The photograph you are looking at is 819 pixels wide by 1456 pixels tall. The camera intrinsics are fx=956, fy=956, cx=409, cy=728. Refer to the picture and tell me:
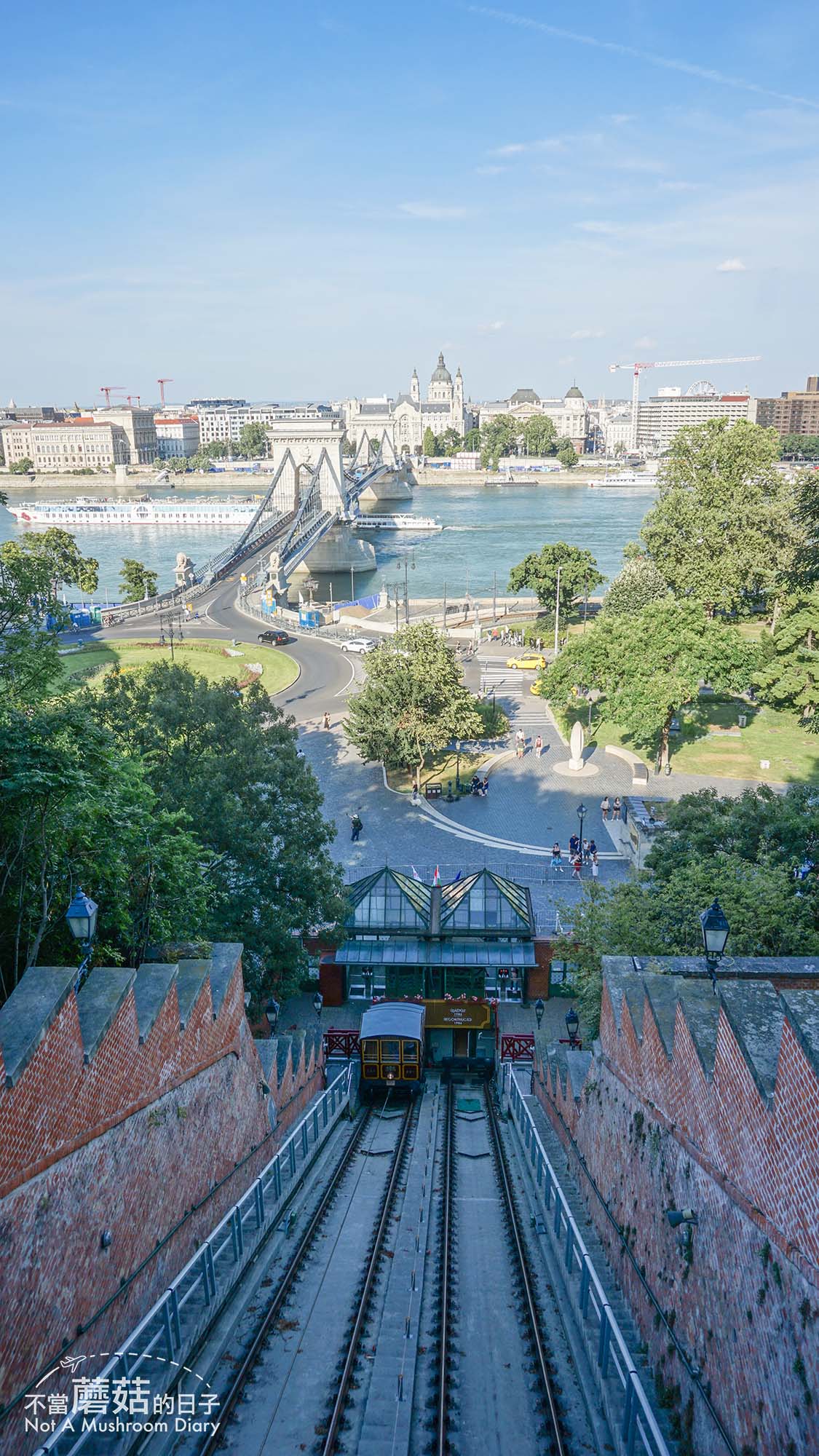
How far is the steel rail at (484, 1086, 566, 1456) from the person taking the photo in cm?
718

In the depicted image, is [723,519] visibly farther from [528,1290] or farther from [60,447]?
[60,447]

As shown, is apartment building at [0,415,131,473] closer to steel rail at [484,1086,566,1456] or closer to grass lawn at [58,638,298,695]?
grass lawn at [58,638,298,695]

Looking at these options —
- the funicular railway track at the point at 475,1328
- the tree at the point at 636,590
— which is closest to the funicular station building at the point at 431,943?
the funicular railway track at the point at 475,1328

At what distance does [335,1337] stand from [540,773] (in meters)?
26.6

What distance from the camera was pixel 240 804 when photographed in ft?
59.1

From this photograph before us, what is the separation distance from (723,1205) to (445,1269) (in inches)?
181

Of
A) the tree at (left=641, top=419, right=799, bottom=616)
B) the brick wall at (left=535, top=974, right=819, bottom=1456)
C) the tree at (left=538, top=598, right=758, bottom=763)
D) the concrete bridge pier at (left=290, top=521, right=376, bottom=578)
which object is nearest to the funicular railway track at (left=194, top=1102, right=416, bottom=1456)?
the brick wall at (left=535, top=974, right=819, bottom=1456)

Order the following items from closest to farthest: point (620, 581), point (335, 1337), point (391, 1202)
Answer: point (335, 1337), point (391, 1202), point (620, 581)

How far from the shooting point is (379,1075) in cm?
1783

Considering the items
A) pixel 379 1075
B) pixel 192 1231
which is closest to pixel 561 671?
pixel 379 1075

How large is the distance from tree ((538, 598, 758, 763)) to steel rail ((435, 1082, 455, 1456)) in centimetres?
1749

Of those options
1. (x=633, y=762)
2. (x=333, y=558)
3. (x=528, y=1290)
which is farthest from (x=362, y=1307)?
(x=333, y=558)

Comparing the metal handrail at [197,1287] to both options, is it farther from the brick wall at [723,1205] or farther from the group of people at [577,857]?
the group of people at [577,857]

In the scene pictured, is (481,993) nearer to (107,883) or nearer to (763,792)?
(763,792)
